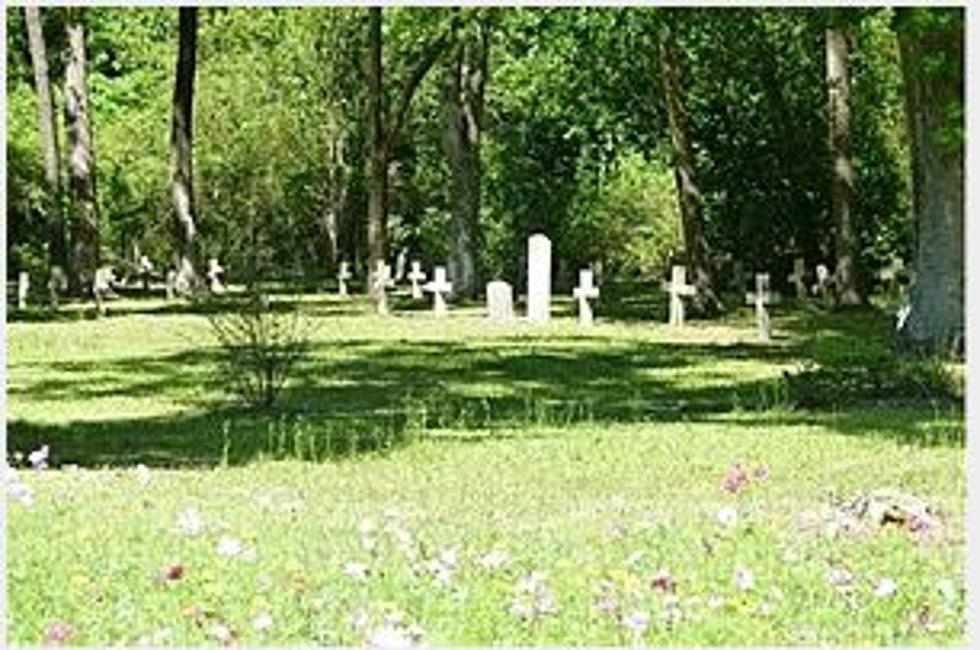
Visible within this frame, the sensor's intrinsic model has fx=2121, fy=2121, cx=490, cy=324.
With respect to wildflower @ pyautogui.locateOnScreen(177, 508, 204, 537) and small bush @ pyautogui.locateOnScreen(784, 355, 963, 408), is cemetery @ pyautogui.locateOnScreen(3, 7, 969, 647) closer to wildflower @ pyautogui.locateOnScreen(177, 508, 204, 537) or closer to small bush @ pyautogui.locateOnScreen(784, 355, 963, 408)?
small bush @ pyautogui.locateOnScreen(784, 355, 963, 408)

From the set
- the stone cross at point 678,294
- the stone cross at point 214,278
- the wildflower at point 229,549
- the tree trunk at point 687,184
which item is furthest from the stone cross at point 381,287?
the wildflower at point 229,549

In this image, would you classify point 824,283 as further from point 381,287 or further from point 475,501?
point 475,501

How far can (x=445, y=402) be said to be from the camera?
1952 cm

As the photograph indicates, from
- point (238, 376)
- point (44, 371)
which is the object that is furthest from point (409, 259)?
point (238, 376)

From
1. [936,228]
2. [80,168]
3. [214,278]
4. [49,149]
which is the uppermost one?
[49,149]

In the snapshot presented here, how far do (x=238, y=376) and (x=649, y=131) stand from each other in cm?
2906

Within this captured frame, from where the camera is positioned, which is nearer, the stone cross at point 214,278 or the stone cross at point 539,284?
the stone cross at point 539,284

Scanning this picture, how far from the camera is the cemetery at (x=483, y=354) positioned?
7957 millimetres

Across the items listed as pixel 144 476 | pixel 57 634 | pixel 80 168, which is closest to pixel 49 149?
pixel 80 168

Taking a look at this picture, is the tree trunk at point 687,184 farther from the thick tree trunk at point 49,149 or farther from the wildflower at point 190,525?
the wildflower at point 190,525

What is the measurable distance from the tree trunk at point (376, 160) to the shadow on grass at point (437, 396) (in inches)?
415

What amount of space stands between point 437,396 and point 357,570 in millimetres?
12763

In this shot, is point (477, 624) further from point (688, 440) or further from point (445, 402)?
point (445, 402)

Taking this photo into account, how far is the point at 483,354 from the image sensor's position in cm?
2658
